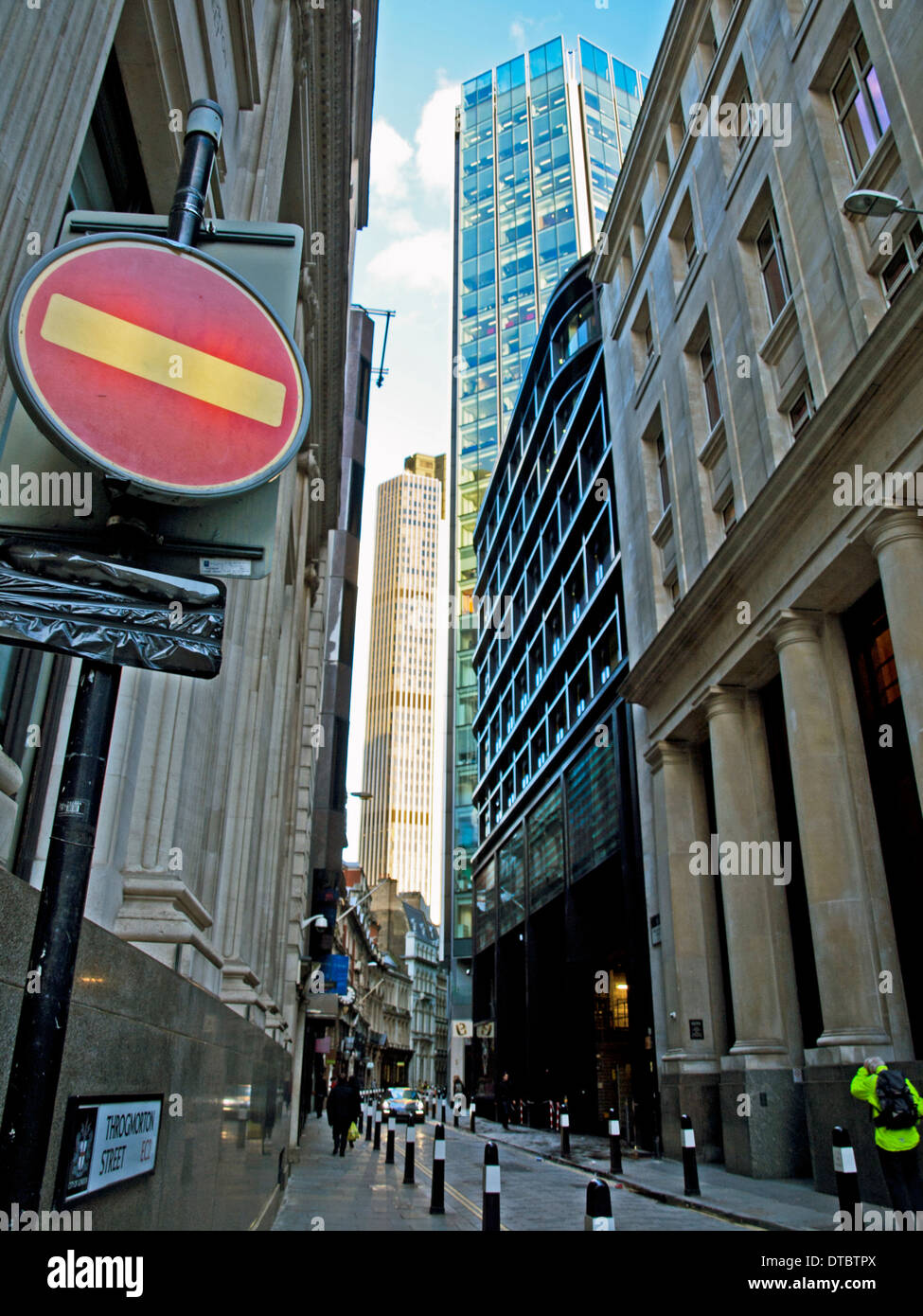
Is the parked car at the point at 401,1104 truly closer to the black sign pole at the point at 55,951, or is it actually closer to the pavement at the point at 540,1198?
the pavement at the point at 540,1198

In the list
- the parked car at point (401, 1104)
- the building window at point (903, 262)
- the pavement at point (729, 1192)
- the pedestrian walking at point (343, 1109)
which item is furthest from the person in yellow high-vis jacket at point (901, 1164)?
the parked car at point (401, 1104)

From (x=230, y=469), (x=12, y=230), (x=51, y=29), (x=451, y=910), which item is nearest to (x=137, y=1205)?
(x=230, y=469)

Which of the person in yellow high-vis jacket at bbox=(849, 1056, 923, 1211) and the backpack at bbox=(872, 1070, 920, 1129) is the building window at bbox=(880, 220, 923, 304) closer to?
the backpack at bbox=(872, 1070, 920, 1129)

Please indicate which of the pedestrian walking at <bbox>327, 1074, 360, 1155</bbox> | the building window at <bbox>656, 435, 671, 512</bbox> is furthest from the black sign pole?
the building window at <bbox>656, 435, 671, 512</bbox>

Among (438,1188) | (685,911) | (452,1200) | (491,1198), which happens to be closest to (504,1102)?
(685,911)

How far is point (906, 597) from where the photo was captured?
41.9ft

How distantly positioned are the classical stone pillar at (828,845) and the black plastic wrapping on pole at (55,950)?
46.5 feet

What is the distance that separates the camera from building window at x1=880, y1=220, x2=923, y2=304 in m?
13.8

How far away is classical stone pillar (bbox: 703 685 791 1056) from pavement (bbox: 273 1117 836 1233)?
284 centimetres

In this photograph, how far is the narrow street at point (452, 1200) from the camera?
9922 millimetres

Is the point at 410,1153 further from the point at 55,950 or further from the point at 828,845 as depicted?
the point at 55,950

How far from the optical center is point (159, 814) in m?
4.88
